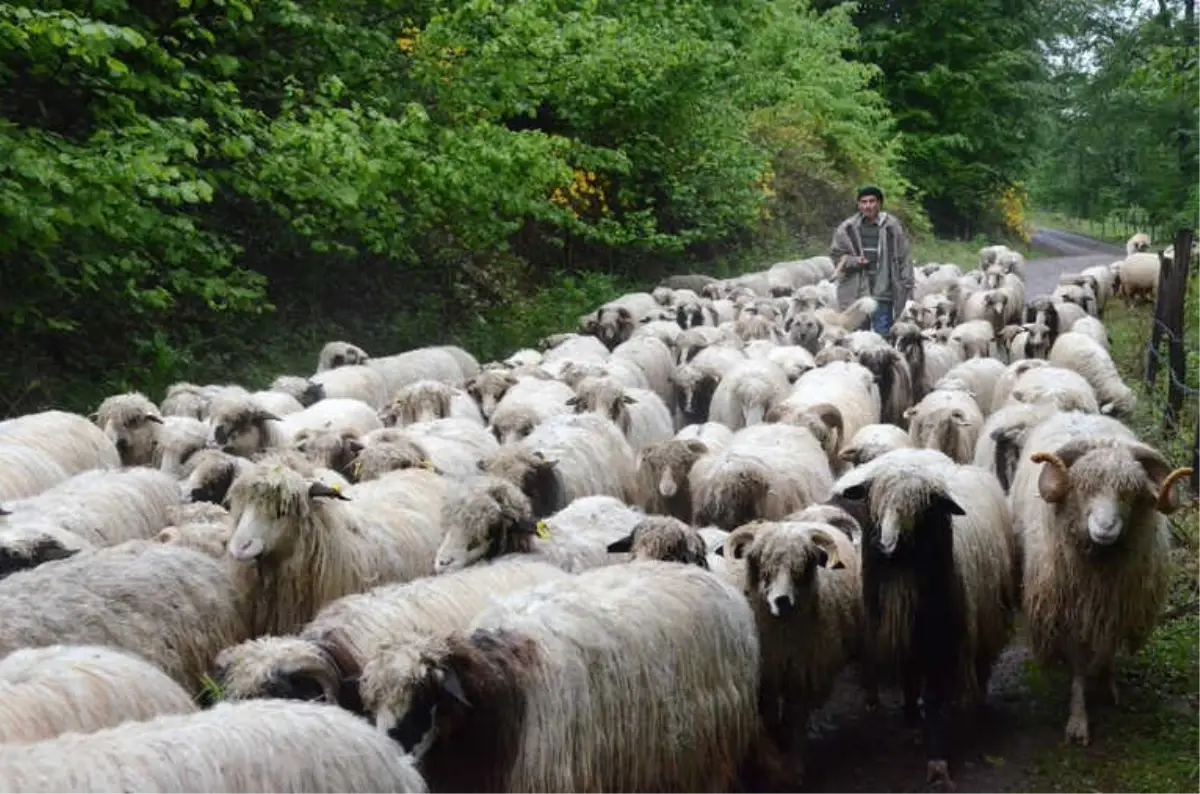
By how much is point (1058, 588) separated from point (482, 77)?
34.8 ft

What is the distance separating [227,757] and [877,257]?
11817 mm

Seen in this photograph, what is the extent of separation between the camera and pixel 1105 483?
6.36 m

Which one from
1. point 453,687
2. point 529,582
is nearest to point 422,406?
point 529,582

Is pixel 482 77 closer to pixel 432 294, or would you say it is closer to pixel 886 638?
pixel 432 294

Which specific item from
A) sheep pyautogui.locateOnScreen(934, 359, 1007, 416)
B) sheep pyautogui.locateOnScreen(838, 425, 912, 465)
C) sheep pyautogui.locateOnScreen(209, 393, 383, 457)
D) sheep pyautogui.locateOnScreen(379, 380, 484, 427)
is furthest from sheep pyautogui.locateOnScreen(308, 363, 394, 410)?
sheep pyautogui.locateOnScreen(934, 359, 1007, 416)

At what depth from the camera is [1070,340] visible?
13523mm

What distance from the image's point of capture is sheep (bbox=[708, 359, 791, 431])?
36.1 feet

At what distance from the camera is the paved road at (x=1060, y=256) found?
29016 mm

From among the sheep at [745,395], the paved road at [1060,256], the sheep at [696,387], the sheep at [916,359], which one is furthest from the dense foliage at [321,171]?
the paved road at [1060,256]

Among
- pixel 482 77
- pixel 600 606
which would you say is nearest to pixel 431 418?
pixel 600 606

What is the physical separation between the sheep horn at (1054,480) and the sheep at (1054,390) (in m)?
3.36

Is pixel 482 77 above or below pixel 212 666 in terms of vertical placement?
above

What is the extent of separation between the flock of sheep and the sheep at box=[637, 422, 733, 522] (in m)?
0.03

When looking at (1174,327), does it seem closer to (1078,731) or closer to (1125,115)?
(1078,731)
